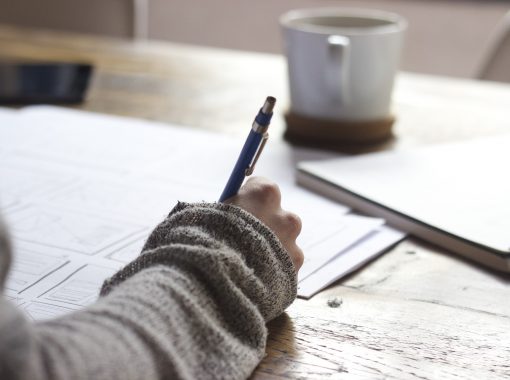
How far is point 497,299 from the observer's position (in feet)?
1.69

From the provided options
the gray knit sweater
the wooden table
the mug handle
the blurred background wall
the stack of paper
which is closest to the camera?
the gray knit sweater

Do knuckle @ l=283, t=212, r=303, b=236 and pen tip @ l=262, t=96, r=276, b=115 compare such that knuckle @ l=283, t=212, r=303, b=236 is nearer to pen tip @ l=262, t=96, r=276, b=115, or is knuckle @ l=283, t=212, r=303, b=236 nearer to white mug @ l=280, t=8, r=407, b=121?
pen tip @ l=262, t=96, r=276, b=115

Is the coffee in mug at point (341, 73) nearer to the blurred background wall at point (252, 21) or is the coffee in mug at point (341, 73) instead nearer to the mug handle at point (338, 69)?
the mug handle at point (338, 69)

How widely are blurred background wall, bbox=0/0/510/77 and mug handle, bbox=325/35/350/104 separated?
2.96 feet

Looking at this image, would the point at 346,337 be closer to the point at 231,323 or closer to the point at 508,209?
the point at 231,323

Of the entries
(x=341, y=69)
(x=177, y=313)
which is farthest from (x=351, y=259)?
(x=341, y=69)

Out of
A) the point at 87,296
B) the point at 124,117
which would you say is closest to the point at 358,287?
the point at 87,296

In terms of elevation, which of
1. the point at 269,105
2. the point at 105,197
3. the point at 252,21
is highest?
the point at 269,105

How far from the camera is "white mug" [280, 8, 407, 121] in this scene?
0.83m

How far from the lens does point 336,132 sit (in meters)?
0.87

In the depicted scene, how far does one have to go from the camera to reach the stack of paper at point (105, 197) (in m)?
0.53

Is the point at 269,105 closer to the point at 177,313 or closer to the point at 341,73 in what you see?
the point at 177,313

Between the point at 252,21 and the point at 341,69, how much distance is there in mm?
1638

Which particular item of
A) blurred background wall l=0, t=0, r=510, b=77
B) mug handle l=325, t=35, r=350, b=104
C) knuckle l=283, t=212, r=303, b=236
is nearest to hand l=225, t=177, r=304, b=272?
knuckle l=283, t=212, r=303, b=236
